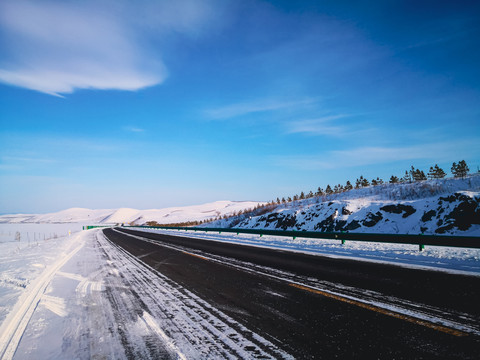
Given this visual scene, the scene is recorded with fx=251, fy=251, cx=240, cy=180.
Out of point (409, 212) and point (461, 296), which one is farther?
point (409, 212)

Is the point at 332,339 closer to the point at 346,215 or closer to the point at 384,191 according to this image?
the point at 346,215

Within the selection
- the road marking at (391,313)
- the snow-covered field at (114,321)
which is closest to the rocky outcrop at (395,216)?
the snow-covered field at (114,321)

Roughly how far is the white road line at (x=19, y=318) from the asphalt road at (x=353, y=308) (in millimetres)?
2655

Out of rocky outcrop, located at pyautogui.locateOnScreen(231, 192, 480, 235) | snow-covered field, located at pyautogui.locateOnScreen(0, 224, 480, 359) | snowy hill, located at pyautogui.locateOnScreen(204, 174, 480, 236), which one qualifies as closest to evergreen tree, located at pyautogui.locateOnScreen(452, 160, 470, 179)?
snowy hill, located at pyautogui.locateOnScreen(204, 174, 480, 236)

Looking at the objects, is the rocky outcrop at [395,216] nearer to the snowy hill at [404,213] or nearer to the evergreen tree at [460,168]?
the snowy hill at [404,213]

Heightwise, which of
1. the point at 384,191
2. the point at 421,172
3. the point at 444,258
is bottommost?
the point at 444,258

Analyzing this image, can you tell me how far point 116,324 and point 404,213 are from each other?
2071 cm

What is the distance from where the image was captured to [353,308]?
3.87 m

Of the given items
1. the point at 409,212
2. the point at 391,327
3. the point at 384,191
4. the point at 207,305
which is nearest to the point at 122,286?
the point at 207,305

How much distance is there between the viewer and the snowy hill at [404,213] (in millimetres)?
15555

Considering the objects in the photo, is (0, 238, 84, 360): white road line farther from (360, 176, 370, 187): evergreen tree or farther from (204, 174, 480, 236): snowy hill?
(360, 176, 370, 187): evergreen tree

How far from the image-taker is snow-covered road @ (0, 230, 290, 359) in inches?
111

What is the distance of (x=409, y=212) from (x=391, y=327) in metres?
18.8

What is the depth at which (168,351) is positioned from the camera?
110 inches
